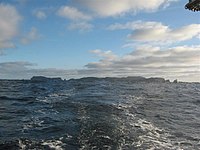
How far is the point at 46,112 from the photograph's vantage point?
67.3 feet

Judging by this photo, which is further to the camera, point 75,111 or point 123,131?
point 75,111

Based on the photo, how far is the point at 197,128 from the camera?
1831cm

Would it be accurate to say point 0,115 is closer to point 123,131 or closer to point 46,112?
point 46,112

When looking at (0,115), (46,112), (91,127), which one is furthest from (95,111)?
(0,115)

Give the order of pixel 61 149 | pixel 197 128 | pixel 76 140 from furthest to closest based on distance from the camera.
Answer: pixel 197 128 → pixel 76 140 → pixel 61 149

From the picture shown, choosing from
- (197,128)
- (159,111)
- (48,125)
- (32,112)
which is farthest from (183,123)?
(32,112)

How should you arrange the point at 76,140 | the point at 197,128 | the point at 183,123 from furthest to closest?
the point at 183,123 → the point at 197,128 → the point at 76,140

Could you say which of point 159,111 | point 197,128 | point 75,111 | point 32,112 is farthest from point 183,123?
point 32,112

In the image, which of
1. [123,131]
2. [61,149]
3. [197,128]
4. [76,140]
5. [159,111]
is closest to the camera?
[61,149]

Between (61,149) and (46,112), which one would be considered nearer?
(61,149)

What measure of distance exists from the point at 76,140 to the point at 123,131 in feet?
10.5

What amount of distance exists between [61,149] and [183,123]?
1059 cm

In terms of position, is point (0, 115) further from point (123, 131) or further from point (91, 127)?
point (123, 131)

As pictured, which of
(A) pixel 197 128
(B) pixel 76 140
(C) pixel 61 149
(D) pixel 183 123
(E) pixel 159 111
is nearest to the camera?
(C) pixel 61 149
